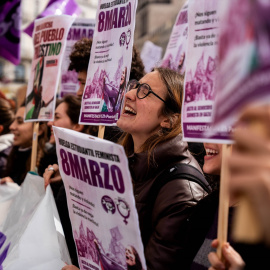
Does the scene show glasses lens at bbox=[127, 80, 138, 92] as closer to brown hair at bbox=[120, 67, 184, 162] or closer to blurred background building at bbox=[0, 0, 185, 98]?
brown hair at bbox=[120, 67, 184, 162]

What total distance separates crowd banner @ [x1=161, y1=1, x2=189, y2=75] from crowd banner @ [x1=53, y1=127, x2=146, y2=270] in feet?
6.85

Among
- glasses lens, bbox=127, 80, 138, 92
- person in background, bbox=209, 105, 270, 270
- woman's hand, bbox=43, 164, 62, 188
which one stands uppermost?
glasses lens, bbox=127, 80, 138, 92

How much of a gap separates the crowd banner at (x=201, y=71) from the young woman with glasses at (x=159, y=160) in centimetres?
39

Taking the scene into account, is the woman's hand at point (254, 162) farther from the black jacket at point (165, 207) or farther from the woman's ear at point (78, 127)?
the woman's ear at point (78, 127)

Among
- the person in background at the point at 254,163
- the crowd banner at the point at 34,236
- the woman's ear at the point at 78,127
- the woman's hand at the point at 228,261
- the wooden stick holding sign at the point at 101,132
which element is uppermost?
the person in background at the point at 254,163

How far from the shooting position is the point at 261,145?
91 centimetres

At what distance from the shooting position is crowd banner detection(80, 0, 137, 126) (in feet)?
8.12

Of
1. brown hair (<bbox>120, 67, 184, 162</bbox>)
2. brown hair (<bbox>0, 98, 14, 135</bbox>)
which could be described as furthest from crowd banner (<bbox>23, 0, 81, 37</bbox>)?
brown hair (<bbox>120, 67, 184, 162</bbox>)

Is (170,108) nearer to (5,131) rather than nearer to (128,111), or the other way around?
(128,111)

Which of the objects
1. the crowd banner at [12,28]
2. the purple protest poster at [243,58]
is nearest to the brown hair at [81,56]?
the crowd banner at [12,28]

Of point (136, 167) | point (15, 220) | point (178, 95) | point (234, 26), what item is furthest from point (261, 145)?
point (15, 220)

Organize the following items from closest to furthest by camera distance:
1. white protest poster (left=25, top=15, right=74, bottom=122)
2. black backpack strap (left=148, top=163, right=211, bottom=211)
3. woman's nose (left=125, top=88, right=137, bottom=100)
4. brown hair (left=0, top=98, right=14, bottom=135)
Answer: black backpack strap (left=148, top=163, right=211, bottom=211) → woman's nose (left=125, top=88, right=137, bottom=100) → white protest poster (left=25, top=15, right=74, bottom=122) → brown hair (left=0, top=98, right=14, bottom=135)

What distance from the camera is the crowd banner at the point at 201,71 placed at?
1669mm

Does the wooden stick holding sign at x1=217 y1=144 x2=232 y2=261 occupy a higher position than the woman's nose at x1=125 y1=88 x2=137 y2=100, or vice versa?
the woman's nose at x1=125 y1=88 x2=137 y2=100
